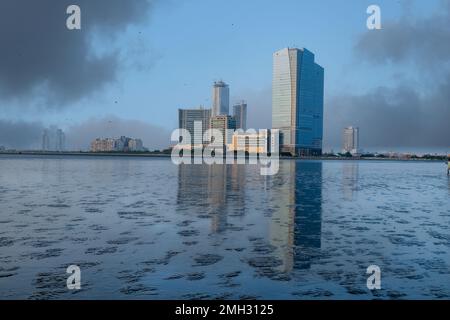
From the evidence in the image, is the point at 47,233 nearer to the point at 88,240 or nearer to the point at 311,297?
the point at 88,240

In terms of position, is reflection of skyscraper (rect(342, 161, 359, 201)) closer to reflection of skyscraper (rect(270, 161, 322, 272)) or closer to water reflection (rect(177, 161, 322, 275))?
water reflection (rect(177, 161, 322, 275))

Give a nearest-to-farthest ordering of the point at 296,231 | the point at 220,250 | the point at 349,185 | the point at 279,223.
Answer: the point at 220,250 < the point at 296,231 < the point at 279,223 < the point at 349,185

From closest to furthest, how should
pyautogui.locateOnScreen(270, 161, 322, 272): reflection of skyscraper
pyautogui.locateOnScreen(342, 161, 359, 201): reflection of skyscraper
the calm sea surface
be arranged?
the calm sea surface
pyautogui.locateOnScreen(270, 161, 322, 272): reflection of skyscraper
pyautogui.locateOnScreen(342, 161, 359, 201): reflection of skyscraper

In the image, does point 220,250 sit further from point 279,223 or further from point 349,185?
point 349,185

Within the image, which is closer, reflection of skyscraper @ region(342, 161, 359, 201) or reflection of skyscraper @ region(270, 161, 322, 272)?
reflection of skyscraper @ region(270, 161, 322, 272)

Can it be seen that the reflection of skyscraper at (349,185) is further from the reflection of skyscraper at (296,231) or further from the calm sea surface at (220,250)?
the calm sea surface at (220,250)

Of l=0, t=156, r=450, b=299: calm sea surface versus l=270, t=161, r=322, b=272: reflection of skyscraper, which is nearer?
l=0, t=156, r=450, b=299: calm sea surface

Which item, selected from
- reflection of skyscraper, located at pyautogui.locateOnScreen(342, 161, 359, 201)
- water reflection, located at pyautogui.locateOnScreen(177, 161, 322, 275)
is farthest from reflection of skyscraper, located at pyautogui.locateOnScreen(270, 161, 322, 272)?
reflection of skyscraper, located at pyautogui.locateOnScreen(342, 161, 359, 201)

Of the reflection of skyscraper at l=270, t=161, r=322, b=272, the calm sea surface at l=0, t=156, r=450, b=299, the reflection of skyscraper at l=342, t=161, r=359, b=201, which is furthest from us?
the reflection of skyscraper at l=342, t=161, r=359, b=201

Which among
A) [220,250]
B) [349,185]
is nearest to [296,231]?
[220,250]

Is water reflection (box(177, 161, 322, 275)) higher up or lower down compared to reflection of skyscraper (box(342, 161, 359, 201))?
lower down

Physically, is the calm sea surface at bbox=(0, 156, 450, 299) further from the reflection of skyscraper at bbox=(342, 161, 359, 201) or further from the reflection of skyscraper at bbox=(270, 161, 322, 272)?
the reflection of skyscraper at bbox=(342, 161, 359, 201)
